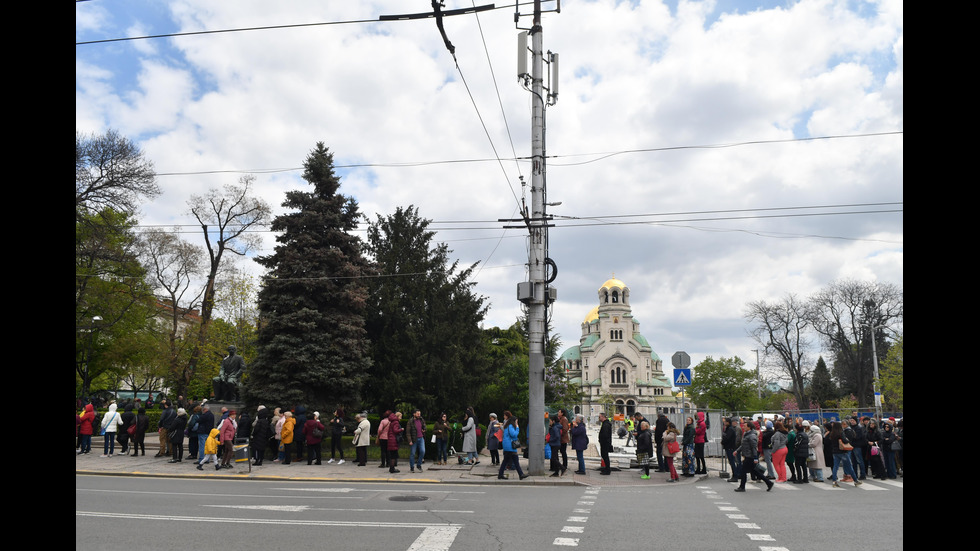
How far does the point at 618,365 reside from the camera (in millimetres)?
116375

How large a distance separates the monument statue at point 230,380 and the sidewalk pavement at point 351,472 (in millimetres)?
4513

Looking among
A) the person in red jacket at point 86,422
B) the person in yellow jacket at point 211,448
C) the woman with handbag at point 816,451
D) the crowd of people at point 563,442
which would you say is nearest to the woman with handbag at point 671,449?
the crowd of people at point 563,442

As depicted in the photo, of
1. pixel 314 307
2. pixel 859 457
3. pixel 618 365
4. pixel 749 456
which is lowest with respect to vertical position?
pixel 618 365

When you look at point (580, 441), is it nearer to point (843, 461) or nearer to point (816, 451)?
point (816, 451)

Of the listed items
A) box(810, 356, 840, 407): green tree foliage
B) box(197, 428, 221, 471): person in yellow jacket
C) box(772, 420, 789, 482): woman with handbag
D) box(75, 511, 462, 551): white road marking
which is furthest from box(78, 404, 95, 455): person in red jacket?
box(810, 356, 840, 407): green tree foliage

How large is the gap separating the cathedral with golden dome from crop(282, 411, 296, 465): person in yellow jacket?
9634cm

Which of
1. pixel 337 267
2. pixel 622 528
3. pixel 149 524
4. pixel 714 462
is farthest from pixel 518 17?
pixel 714 462

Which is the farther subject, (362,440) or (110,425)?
(110,425)

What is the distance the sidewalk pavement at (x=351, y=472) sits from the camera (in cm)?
1608

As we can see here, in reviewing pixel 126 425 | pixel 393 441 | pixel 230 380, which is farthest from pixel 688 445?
pixel 126 425

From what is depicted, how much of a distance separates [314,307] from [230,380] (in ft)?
13.8

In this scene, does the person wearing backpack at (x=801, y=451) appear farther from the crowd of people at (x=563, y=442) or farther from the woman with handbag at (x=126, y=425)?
the woman with handbag at (x=126, y=425)

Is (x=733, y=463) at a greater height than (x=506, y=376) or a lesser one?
lesser
